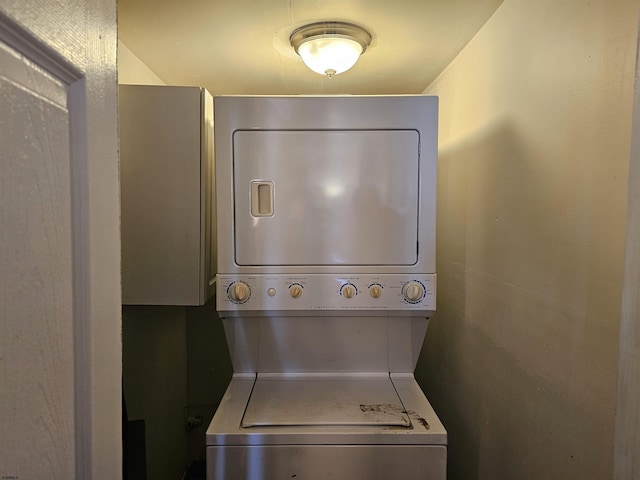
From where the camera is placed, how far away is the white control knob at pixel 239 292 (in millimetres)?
1375

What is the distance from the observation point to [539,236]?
1.07m

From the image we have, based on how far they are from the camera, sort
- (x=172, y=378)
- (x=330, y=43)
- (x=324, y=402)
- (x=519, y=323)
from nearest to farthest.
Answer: (x=519, y=323)
(x=324, y=402)
(x=330, y=43)
(x=172, y=378)

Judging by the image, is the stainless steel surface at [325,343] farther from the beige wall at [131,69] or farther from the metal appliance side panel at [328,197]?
the beige wall at [131,69]

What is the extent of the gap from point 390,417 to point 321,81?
173cm

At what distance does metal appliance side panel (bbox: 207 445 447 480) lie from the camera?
112 centimetres

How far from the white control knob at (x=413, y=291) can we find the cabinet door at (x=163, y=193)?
0.80 meters

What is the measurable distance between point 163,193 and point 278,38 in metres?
0.81

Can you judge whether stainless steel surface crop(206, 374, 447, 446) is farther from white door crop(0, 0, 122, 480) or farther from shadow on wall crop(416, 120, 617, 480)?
white door crop(0, 0, 122, 480)

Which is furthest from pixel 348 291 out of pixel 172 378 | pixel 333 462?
pixel 172 378

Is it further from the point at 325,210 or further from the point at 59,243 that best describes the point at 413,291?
the point at 59,243

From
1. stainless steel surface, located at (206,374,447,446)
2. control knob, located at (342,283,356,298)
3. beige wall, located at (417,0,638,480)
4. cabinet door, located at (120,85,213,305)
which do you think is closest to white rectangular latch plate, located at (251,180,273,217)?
cabinet door, located at (120,85,213,305)

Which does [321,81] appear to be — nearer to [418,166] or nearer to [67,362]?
[418,166]

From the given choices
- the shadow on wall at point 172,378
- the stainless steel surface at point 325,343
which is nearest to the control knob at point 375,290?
the stainless steel surface at point 325,343

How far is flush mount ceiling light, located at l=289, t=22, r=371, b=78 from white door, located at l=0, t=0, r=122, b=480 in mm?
1003
